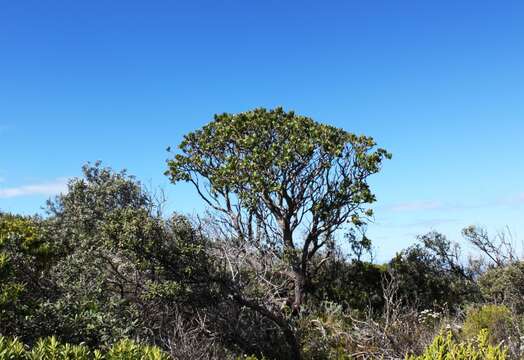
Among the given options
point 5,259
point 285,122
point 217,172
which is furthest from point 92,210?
point 5,259

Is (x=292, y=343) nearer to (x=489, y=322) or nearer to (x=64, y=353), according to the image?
(x=489, y=322)

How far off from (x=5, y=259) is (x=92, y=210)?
969 cm

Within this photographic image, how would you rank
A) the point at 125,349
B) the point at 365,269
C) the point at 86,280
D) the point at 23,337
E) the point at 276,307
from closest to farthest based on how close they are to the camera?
the point at 125,349
the point at 23,337
the point at 86,280
the point at 276,307
the point at 365,269

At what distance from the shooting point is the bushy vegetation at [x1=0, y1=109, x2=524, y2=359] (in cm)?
867

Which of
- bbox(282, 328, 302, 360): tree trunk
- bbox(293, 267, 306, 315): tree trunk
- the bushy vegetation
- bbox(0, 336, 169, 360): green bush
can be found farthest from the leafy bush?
bbox(0, 336, 169, 360): green bush

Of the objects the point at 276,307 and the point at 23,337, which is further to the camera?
the point at 276,307

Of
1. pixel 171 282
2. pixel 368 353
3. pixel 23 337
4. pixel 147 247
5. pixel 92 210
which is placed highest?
pixel 92 210

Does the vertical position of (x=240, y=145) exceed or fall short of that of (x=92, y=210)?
it exceeds it

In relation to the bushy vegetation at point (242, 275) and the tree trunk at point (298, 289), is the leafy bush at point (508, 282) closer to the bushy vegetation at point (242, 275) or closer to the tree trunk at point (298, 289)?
the bushy vegetation at point (242, 275)

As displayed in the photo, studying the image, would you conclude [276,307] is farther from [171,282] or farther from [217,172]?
[217,172]

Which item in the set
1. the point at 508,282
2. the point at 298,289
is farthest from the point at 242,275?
the point at 508,282

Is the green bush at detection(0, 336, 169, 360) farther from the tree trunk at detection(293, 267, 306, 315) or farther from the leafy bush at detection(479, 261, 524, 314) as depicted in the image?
the leafy bush at detection(479, 261, 524, 314)

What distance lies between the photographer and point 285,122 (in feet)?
59.0

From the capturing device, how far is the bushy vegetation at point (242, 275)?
28.5 ft
